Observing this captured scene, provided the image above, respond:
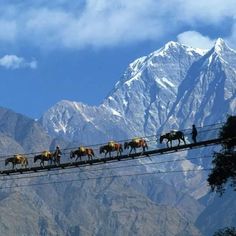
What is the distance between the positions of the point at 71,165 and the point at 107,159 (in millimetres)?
4545

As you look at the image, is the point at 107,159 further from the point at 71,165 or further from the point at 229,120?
the point at 229,120

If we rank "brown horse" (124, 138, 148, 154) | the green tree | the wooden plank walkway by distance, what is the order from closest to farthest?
1. the wooden plank walkway
2. the green tree
3. "brown horse" (124, 138, 148, 154)

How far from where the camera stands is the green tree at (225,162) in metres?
62.8

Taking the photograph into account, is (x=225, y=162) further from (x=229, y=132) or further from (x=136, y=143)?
(x=136, y=143)

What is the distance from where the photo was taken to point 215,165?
6531 cm

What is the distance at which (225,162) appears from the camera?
2510 inches

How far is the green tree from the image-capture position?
62844 mm

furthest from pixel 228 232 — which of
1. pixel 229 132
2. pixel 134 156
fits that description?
pixel 134 156

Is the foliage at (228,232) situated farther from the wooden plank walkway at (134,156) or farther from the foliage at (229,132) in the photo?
the wooden plank walkway at (134,156)

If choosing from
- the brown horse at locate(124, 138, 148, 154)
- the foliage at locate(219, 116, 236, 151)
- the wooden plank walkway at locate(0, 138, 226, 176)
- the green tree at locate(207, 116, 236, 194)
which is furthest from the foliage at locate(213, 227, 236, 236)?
the brown horse at locate(124, 138, 148, 154)

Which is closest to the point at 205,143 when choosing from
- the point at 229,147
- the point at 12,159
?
the point at 229,147

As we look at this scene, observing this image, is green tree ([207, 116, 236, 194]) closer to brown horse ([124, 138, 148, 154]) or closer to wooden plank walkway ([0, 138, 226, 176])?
wooden plank walkway ([0, 138, 226, 176])

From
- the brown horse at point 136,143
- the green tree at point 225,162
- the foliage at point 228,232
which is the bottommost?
the foliage at point 228,232

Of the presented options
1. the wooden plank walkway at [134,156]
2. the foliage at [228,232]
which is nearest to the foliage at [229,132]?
the wooden plank walkway at [134,156]
